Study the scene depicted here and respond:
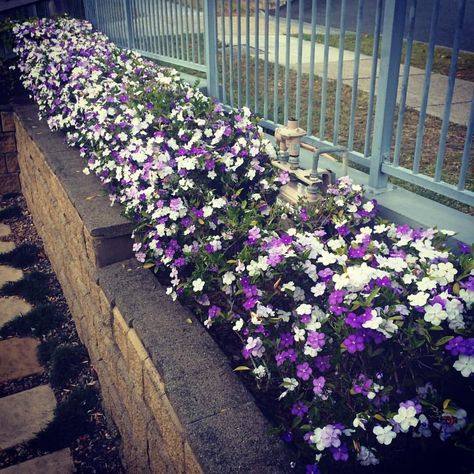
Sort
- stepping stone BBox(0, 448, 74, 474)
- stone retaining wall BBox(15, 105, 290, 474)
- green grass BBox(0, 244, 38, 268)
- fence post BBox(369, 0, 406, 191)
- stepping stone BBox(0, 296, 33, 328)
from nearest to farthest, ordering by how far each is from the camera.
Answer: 1. stone retaining wall BBox(15, 105, 290, 474)
2. fence post BBox(369, 0, 406, 191)
3. stepping stone BBox(0, 448, 74, 474)
4. stepping stone BBox(0, 296, 33, 328)
5. green grass BBox(0, 244, 38, 268)

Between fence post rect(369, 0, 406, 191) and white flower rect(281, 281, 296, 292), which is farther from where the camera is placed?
fence post rect(369, 0, 406, 191)

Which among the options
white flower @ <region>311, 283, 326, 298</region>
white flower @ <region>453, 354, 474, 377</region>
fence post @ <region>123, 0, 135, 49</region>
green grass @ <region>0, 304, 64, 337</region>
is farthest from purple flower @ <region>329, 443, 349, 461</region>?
fence post @ <region>123, 0, 135, 49</region>

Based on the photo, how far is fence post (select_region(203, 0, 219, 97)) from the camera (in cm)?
383

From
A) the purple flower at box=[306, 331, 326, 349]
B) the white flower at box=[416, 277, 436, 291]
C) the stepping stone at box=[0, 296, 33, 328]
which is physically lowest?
the stepping stone at box=[0, 296, 33, 328]

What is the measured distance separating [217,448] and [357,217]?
1.21 meters

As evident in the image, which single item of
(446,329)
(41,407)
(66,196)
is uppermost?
(446,329)

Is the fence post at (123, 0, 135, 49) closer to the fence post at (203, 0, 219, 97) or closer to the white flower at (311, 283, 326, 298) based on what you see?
the fence post at (203, 0, 219, 97)

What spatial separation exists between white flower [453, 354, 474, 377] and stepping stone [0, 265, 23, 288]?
3.63m

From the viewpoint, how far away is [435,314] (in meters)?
1.72

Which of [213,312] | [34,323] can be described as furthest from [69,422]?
[213,312]

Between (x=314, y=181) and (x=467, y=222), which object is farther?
(x=314, y=181)

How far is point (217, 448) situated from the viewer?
1.69 m

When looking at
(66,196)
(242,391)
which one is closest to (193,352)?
(242,391)

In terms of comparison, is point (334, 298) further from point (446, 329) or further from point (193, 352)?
point (193, 352)
